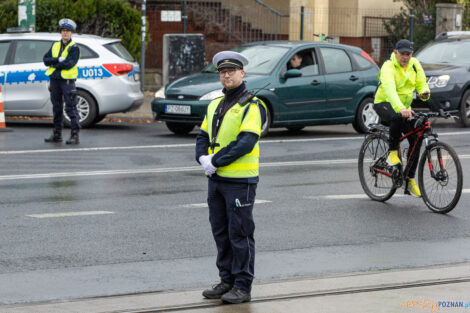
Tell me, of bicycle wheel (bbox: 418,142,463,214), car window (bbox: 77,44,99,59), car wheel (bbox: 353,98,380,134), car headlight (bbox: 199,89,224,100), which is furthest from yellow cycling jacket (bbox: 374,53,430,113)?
car window (bbox: 77,44,99,59)

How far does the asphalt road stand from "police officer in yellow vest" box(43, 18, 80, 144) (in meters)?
0.86

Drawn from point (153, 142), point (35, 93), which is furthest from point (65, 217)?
point (35, 93)

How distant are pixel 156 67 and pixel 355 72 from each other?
870 centimetres

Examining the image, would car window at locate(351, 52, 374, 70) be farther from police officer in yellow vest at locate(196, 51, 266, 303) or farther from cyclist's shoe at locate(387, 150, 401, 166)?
police officer in yellow vest at locate(196, 51, 266, 303)

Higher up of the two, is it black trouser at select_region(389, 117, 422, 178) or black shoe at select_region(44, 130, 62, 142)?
black trouser at select_region(389, 117, 422, 178)

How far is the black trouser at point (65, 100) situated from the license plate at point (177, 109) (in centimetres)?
170

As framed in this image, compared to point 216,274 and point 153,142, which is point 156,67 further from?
point 216,274

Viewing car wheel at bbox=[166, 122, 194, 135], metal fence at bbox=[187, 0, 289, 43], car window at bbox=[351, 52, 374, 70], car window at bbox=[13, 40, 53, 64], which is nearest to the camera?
car wheel at bbox=[166, 122, 194, 135]

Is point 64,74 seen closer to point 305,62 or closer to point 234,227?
point 305,62

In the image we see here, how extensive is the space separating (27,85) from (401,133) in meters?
8.61

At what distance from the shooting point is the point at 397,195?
10.8 metres

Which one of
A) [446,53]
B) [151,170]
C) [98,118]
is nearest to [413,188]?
[151,170]

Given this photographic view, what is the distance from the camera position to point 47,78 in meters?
17.1

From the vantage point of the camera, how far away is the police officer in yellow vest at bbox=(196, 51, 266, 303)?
6.25 meters
